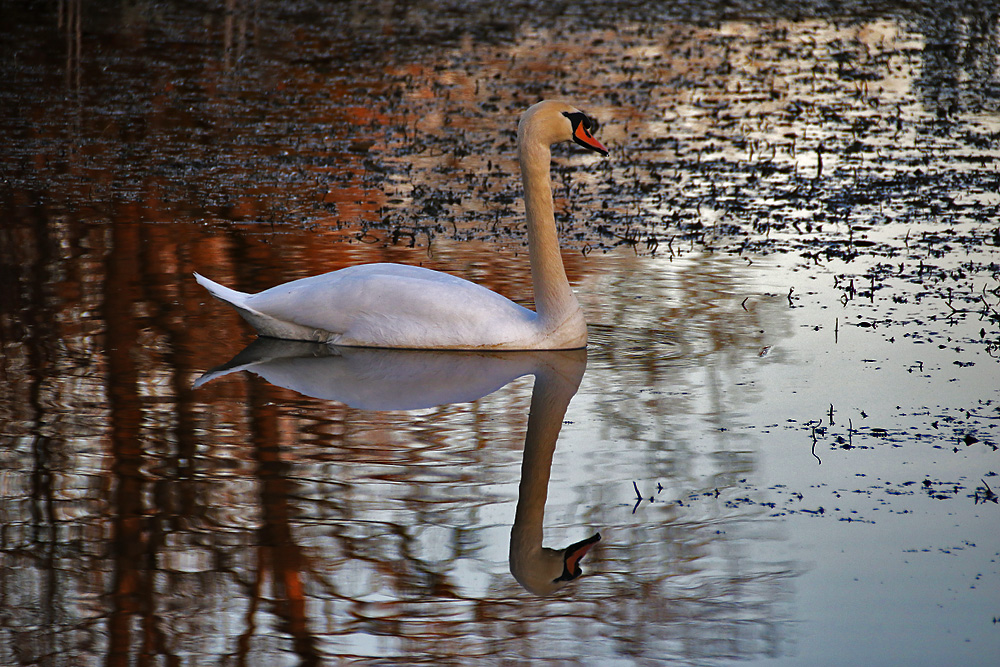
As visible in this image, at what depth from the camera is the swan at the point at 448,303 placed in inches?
269

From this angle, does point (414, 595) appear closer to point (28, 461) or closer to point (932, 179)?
point (28, 461)

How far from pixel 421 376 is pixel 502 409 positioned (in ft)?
2.04

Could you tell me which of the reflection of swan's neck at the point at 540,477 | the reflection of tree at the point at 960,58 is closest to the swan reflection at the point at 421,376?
the reflection of swan's neck at the point at 540,477

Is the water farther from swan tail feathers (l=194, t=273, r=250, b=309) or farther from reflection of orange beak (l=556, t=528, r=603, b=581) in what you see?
swan tail feathers (l=194, t=273, r=250, b=309)

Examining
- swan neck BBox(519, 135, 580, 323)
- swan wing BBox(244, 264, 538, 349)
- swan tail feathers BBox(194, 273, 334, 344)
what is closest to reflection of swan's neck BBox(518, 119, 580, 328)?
swan neck BBox(519, 135, 580, 323)

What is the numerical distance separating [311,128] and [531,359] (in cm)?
754

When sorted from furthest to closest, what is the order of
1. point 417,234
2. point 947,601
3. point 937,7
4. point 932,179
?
1. point 937,7
2. point 932,179
3. point 417,234
4. point 947,601

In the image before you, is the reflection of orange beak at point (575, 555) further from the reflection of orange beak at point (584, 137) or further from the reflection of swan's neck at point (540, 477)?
the reflection of orange beak at point (584, 137)

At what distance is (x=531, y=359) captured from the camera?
22.9 feet

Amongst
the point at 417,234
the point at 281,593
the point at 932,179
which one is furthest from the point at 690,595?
the point at 932,179

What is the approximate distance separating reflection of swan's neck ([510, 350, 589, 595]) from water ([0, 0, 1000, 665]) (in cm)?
2

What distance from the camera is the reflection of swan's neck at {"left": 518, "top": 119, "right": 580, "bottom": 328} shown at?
6988 mm

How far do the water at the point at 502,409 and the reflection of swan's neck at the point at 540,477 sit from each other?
0.7 inches

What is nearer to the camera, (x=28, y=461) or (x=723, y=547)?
(x=723, y=547)
